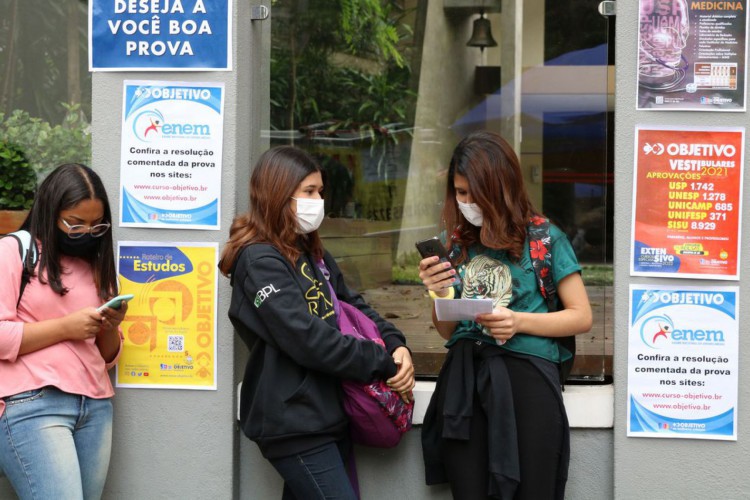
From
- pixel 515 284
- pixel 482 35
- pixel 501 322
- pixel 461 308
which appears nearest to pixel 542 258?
pixel 515 284

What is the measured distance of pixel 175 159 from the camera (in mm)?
4355

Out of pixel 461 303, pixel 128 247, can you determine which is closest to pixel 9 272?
pixel 128 247

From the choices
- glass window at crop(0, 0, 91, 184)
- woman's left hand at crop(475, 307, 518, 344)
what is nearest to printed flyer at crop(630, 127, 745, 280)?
woman's left hand at crop(475, 307, 518, 344)

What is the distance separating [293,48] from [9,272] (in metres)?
2.54

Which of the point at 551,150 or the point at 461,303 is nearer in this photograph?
the point at 461,303

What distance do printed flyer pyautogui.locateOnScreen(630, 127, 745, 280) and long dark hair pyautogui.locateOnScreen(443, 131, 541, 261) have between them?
658 millimetres

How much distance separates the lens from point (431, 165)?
606 centimetres

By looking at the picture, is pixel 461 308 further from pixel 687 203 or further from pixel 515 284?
pixel 687 203

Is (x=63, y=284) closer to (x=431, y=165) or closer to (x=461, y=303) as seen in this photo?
(x=461, y=303)

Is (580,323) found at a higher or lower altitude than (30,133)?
lower

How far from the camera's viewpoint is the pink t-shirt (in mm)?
3629

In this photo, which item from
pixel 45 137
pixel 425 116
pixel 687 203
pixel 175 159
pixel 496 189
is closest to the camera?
pixel 496 189

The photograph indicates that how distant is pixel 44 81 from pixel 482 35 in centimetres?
247

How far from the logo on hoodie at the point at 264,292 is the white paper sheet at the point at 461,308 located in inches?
24.0
